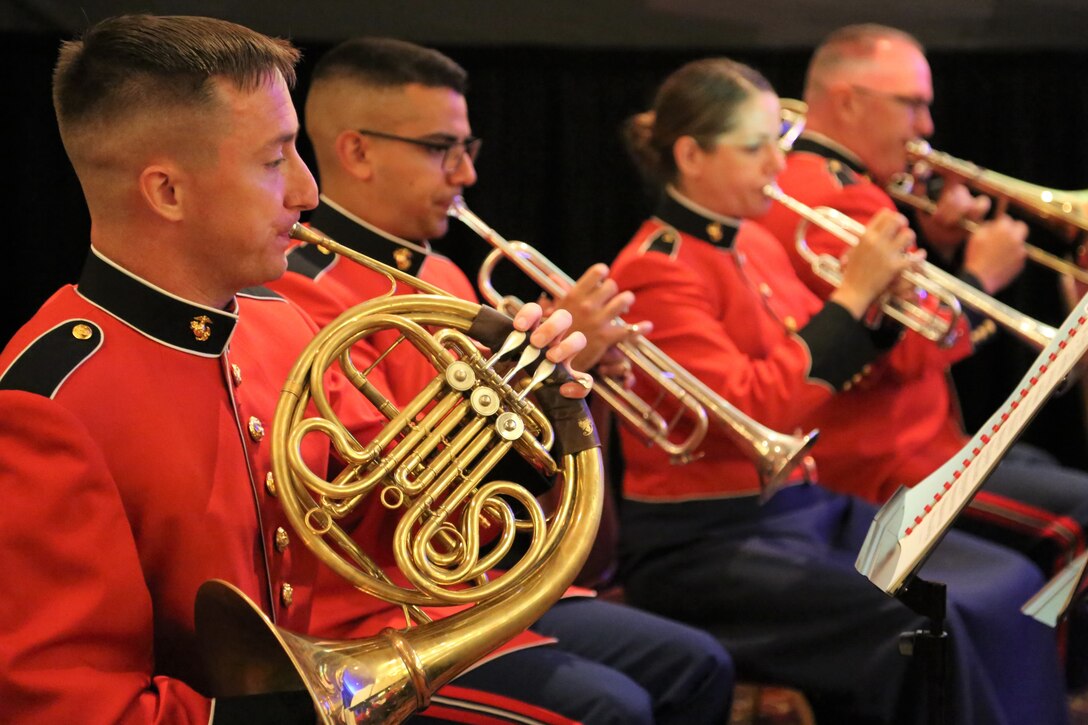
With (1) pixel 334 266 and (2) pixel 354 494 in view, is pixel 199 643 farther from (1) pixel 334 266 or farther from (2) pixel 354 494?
(1) pixel 334 266

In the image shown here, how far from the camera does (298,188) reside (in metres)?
1.58

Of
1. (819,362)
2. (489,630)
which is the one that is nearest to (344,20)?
(819,362)

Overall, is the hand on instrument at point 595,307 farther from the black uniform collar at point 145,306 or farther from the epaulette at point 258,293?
the black uniform collar at point 145,306

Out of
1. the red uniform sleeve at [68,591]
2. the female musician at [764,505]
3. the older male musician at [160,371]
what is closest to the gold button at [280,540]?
the older male musician at [160,371]

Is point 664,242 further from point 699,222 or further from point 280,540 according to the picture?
point 280,540

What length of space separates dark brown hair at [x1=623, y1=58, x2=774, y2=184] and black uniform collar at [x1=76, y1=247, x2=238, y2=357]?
159cm

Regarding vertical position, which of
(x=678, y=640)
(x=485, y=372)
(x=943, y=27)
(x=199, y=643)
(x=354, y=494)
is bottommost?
(x=678, y=640)

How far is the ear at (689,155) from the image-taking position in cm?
285

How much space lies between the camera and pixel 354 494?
4.86 feet

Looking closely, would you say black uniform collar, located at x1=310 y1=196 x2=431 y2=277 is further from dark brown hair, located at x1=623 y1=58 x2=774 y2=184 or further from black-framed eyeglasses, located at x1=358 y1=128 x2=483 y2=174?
dark brown hair, located at x1=623 y1=58 x2=774 y2=184

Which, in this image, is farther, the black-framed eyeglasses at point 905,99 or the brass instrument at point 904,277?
the black-framed eyeglasses at point 905,99

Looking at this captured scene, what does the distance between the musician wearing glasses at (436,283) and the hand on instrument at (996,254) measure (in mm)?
1416

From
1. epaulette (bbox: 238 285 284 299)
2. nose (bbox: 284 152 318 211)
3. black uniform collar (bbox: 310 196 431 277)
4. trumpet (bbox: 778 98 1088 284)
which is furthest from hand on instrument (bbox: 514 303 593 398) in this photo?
trumpet (bbox: 778 98 1088 284)

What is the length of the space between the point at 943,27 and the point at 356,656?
345 centimetres
